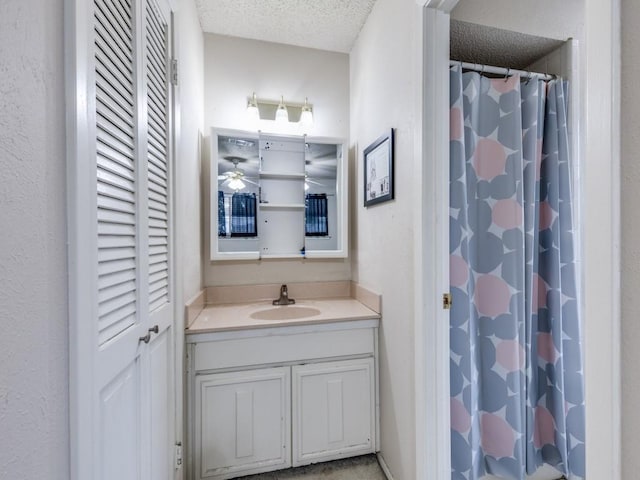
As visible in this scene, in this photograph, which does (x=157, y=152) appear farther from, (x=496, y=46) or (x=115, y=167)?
(x=496, y=46)

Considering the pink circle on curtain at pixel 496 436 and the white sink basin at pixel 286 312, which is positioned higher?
the white sink basin at pixel 286 312

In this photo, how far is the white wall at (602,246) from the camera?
0.49 m

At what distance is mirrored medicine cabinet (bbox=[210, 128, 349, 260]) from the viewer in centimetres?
186

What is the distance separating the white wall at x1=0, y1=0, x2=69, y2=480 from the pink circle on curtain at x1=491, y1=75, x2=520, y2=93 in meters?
1.70

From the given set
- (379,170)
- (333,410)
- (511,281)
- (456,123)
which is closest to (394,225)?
(379,170)

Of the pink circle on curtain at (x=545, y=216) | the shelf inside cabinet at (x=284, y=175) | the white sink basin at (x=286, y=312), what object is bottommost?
the white sink basin at (x=286, y=312)

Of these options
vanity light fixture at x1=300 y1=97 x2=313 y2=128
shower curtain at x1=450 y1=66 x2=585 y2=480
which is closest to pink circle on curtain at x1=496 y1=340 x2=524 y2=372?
shower curtain at x1=450 y1=66 x2=585 y2=480

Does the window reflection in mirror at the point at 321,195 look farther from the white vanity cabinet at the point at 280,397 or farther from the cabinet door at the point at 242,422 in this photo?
the cabinet door at the point at 242,422

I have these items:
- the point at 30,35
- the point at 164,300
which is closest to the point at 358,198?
the point at 164,300

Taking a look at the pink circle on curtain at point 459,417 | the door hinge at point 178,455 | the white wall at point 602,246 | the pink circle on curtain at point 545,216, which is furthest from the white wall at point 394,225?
the door hinge at point 178,455

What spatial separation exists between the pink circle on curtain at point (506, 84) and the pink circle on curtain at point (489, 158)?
270 mm

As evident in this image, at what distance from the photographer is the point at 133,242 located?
83 centimetres

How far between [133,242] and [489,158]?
5.24 feet

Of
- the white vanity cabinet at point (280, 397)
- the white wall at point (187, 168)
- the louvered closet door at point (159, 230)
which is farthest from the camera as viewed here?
the white vanity cabinet at point (280, 397)
